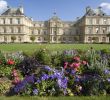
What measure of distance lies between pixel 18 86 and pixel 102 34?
6831 cm

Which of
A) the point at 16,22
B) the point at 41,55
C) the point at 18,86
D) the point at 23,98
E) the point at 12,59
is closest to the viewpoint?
the point at 23,98

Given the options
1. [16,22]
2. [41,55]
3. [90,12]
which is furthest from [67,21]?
[41,55]

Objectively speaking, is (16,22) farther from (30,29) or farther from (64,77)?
(64,77)

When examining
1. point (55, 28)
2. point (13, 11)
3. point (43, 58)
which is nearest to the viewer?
point (43, 58)

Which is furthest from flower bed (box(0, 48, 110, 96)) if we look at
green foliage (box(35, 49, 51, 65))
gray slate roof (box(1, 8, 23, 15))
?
gray slate roof (box(1, 8, 23, 15))

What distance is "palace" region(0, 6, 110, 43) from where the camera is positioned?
72.5 metres

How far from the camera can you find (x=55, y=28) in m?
77.6

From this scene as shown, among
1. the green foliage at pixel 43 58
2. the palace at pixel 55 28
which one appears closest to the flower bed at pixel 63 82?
the green foliage at pixel 43 58

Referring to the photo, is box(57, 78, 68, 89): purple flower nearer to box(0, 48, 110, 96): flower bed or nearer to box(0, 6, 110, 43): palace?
box(0, 48, 110, 96): flower bed

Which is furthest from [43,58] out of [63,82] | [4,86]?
[63,82]

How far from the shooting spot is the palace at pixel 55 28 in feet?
238

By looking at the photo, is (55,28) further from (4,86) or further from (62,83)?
(62,83)

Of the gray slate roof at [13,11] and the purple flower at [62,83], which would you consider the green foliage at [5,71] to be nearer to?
the purple flower at [62,83]

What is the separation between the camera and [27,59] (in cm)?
964
